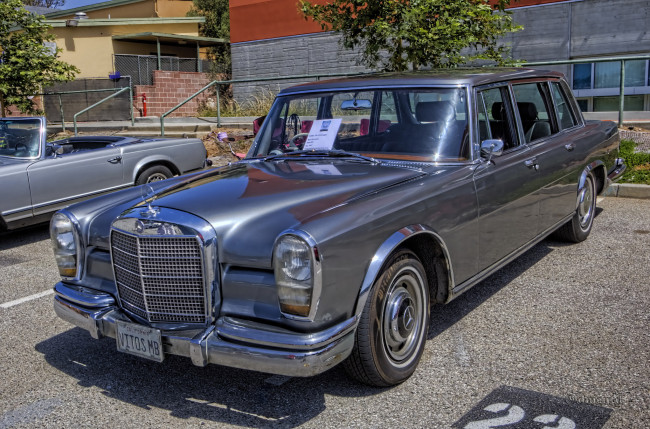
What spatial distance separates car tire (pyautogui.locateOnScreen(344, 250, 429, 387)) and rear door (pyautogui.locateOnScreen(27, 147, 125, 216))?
5260 millimetres

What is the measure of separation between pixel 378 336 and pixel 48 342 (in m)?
2.39

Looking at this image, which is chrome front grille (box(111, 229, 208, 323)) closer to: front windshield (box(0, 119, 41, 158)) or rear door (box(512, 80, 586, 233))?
rear door (box(512, 80, 586, 233))

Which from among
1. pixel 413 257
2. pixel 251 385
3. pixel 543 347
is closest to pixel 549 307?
pixel 543 347

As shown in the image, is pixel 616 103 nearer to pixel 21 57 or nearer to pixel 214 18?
pixel 21 57

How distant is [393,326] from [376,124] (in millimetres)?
1584

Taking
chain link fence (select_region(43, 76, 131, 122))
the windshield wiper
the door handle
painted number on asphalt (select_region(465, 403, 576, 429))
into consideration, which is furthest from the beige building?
painted number on asphalt (select_region(465, 403, 576, 429))

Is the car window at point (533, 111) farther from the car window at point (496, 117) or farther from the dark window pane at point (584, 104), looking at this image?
the dark window pane at point (584, 104)

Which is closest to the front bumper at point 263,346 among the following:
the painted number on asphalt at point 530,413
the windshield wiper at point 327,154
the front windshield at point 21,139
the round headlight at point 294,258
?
the round headlight at point 294,258

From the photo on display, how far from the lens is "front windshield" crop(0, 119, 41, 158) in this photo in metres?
7.49

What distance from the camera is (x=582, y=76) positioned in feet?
43.6

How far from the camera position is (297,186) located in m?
3.72

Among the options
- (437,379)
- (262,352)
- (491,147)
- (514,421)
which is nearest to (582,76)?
(491,147)

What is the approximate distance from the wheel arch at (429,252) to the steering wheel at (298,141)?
1.31 metres

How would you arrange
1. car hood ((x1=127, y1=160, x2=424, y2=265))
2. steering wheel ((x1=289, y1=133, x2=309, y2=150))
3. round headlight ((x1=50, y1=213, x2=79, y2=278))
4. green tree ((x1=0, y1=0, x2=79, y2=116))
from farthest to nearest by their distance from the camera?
green tree ((x1=0, y1=0, x2=79, y2=116)), steering wheel ((x1=289, y1=133, x2=309, y2=150)), round headlight ((x1=50, y1=213, x2=79, y2=278)), car hood ((x1=127, y1=160, x2=424, y2=265))
